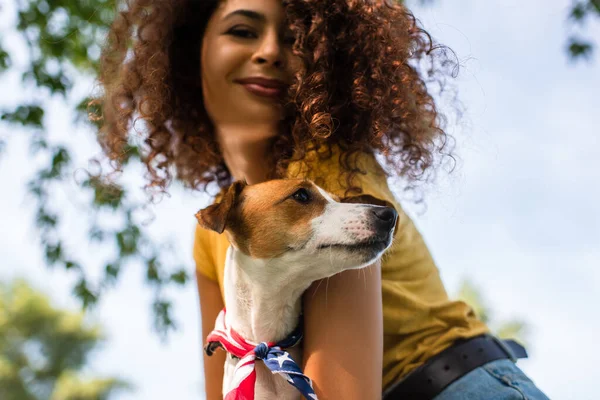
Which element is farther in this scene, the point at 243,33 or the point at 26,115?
the point at 26,115

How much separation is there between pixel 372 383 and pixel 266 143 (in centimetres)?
94

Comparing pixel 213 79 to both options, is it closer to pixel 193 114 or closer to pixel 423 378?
pixel 193 114

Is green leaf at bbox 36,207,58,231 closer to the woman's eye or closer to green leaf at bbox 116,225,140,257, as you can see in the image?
green leaf at bbox 116,225,140,257

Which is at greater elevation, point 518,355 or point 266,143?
point 266,143

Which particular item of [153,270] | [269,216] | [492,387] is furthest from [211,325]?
[153,270]

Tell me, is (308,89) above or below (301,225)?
above

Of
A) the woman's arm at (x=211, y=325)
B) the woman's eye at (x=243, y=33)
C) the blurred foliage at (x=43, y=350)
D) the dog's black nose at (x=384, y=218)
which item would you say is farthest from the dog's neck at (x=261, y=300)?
the blurred foliage at (x=43, y=350)

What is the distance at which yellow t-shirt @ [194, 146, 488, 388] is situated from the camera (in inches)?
77.6

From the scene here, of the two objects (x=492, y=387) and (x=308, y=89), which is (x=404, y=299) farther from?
(x=308, y=89)

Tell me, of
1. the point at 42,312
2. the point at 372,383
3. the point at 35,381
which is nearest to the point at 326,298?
the point at 372,383

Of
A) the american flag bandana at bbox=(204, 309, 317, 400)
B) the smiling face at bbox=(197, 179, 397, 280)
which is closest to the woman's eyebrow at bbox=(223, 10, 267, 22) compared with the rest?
the smiling face at bbox=(197, 179, 397, 280)

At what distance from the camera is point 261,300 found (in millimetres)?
1808

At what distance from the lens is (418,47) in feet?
7.15

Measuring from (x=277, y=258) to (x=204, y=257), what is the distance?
2.58 ft
